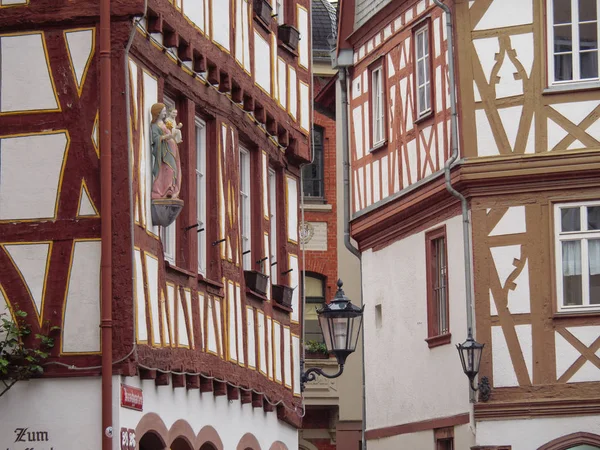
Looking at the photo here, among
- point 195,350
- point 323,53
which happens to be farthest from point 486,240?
point 323,53

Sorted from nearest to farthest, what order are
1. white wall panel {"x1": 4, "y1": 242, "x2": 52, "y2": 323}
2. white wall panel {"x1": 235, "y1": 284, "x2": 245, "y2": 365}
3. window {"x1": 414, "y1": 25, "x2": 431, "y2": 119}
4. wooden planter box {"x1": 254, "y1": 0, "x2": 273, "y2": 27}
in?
white wall panel {"x1": 4, "y1": 242, "x2": 52, "y2": 323}
white wall panel {"x1": 235, "y1": 284, "x2": 245, "y2": 365}
wooden planter box {"x1": 254, "y1": 0, "x2": 273, "y2": 27}
window {"x1": 414, "y1": 25, "x2": 431, "y2": 119}

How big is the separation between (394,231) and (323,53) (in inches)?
451

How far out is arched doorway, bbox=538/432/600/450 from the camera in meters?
23.5

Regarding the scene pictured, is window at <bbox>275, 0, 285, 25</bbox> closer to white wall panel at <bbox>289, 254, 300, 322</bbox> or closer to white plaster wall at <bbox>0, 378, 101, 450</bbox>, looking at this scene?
white wall panel at <bbox>289, 254, 300, 322</bbox>

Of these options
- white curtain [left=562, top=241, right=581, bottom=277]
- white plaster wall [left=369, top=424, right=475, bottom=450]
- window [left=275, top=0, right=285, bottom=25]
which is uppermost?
window [left=275, top=0, right=285, bottom=25]

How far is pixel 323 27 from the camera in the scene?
3944 cm

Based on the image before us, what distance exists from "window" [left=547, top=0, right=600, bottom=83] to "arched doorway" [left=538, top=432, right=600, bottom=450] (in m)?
5.18

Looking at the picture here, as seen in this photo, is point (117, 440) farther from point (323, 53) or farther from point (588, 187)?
point (323, 53)

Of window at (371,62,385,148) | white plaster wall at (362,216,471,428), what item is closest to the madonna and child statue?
white plaster wall at (362,216,471,428)

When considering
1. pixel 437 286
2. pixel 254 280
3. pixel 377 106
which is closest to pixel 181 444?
pixel 254 280

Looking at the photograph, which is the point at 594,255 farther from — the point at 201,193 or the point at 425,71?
the point at 201,193

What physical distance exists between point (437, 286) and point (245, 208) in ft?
20.1

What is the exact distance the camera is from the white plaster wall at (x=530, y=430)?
23594mm

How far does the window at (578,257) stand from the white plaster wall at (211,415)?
4.55 m
